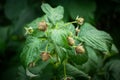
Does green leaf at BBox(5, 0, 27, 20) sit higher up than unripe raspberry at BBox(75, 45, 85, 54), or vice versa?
unripe raspberry at BBox(75, 45, 85, 54)

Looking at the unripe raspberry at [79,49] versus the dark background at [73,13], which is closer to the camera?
the unripe raspberry at [79,49]

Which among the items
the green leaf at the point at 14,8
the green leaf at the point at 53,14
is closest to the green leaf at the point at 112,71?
the green leaf at the point at 53,14

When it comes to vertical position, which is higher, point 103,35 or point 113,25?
point 103,35

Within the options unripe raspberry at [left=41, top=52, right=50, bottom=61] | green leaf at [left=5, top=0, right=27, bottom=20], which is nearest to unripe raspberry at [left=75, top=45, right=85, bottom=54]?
unripe raspberry at [left=41, top=52, right=50, bottom=61]

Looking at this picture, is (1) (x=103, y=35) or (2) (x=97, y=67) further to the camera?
(2) (x=97, y=67)

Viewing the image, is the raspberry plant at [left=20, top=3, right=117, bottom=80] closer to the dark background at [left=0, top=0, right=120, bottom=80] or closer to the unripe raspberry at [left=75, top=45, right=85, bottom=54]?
the unripe raspberry at [left=75, top=45, right=85, bottom=54]

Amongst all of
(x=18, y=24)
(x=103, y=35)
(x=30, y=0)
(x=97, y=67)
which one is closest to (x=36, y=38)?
(x=103, y=35)

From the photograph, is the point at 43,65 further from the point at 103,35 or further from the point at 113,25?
the point at 113,25

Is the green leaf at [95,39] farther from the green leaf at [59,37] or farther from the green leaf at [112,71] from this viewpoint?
the green leaf at [112,71]
